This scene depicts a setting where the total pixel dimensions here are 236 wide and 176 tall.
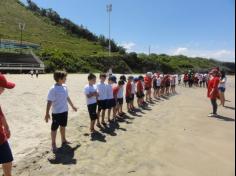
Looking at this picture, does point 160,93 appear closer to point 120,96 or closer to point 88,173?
point 120,96

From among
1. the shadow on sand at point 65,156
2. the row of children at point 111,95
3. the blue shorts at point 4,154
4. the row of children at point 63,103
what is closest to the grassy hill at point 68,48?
the row of children at point 111,95

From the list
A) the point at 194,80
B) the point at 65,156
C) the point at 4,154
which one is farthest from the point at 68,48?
the point at 4,154

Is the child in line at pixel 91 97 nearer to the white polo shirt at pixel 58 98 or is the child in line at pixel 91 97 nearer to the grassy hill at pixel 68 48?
the white polo shirt at pixel 58 98

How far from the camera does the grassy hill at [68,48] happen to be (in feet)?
220

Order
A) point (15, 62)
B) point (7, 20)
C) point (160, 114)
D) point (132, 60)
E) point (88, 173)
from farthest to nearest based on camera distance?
Result: point (7, 20) → point (132, 60) → point (15, 62) → point (160, 114) → point (88, 173)

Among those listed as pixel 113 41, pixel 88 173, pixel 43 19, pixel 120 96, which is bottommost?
pixel 88 173

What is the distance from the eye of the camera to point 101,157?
7605 millimetres

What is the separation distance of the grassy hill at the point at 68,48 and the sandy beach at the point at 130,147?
45.9 metres

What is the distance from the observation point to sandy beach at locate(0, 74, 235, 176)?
270 inches

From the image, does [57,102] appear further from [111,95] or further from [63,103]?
[111,95]

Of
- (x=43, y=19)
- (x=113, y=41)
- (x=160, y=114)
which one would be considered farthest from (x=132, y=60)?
(x=160, y=114)

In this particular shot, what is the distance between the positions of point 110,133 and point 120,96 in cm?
319

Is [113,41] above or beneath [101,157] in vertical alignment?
above

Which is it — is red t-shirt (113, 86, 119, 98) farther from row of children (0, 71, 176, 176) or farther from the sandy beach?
the sandy beach
